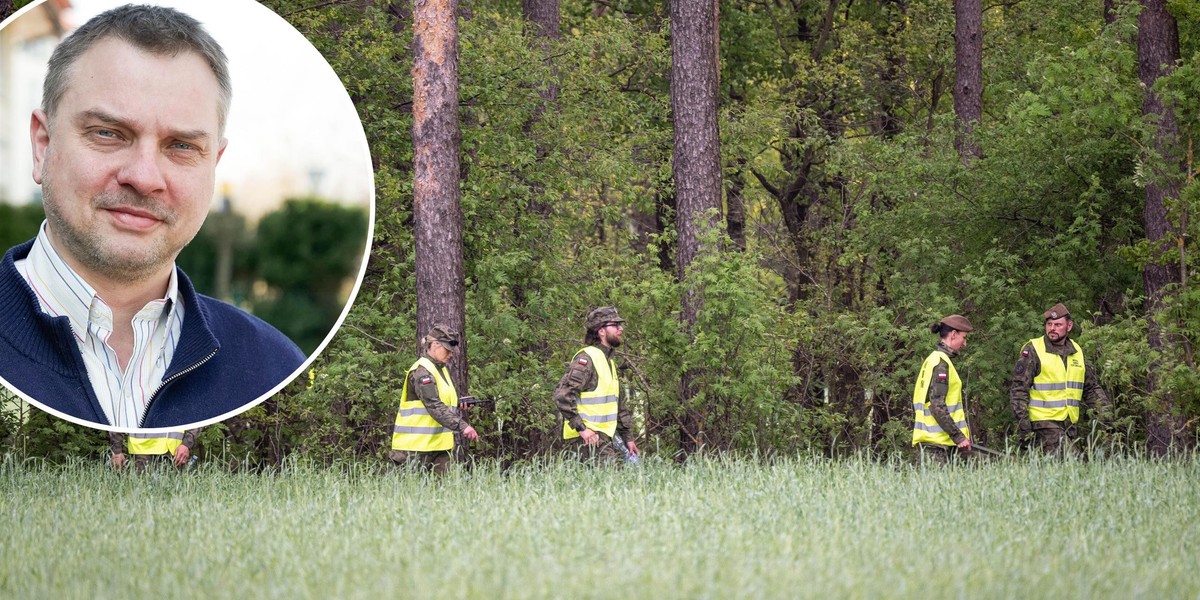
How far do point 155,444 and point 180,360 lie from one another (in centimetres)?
681

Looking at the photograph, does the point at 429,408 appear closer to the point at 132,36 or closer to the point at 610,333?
the point at 610,333

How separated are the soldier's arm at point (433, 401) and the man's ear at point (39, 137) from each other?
649 cm

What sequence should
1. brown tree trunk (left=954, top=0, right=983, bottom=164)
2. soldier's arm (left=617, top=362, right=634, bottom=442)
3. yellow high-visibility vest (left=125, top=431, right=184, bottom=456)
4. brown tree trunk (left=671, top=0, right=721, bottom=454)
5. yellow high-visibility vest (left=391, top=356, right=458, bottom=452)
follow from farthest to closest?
brown tree trunk (left=954, top=0, right=983, bottom=164), brown tree trunk (left=671, top=0, right=721, bottom=454), soldier's arm (left=617, top=362, right=634, bottom=442), yellow high-visibility vest (left=391, top=356, right=458, bottom=452), yellow high-visibility vest (left=125, top=431, right=184, bottom=456)

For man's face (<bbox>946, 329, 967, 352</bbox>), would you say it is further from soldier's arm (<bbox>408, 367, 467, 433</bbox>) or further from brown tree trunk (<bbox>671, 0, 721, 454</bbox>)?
soldier's arm (<bbox>408, 367, 467, 433</bbox>)

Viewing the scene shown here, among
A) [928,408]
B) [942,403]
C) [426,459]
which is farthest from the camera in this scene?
[928,408]

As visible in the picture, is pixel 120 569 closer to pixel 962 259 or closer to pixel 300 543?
pixel 300 543

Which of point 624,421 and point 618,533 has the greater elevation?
point 624,421

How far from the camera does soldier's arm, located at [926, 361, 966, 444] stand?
39.4ft

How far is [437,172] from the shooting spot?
41.6 feet

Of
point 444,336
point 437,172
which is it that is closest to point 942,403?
point 444,336

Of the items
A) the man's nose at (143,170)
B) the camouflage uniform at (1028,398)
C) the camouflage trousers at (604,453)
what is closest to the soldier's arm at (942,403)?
the camouflage uniform at (1028,398)

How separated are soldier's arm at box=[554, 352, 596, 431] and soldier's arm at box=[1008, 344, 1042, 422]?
4619 millimetres

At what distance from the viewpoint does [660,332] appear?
46.5ft

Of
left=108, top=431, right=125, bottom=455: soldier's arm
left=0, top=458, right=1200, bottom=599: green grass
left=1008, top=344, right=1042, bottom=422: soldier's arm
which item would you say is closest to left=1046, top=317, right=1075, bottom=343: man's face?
left=1008, top=344, right=1042, bottom=422: soldier's arm
